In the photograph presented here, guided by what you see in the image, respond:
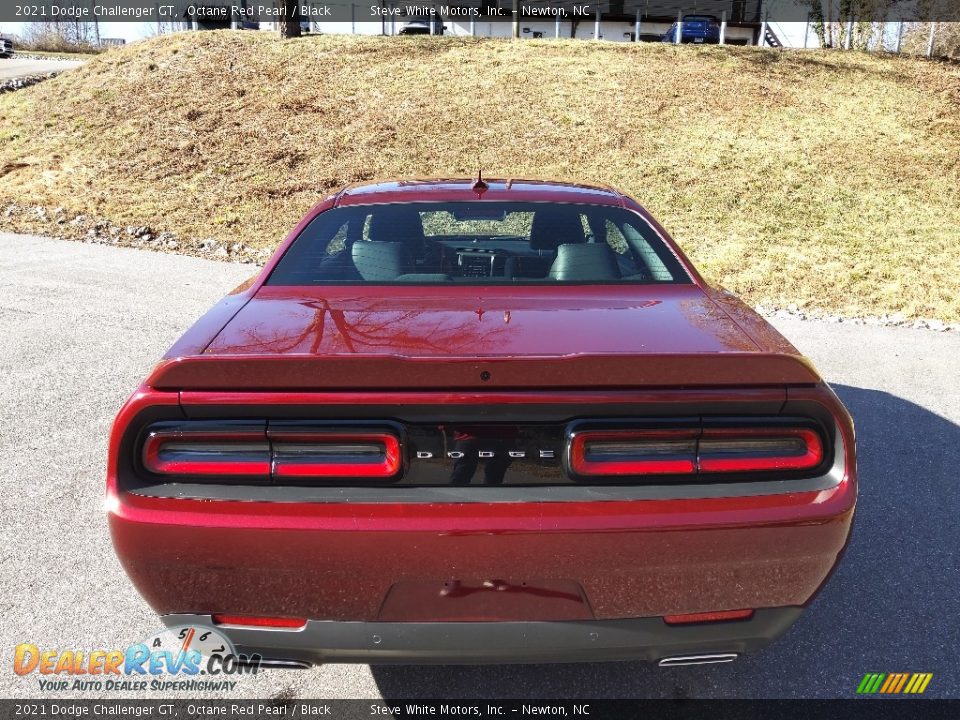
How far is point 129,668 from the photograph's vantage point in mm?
2566

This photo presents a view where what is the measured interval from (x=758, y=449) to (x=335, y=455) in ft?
3.54

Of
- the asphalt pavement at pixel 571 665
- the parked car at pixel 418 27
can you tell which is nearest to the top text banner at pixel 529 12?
the parked car at pixel 418 27

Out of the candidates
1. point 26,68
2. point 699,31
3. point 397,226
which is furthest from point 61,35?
point 397,226

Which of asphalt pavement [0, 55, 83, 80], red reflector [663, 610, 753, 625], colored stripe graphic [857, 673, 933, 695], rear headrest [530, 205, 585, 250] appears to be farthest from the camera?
asphalt pavement [0, 55, 83, 80]

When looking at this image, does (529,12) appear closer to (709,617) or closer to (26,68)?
(26,68)

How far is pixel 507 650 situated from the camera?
1919 mm

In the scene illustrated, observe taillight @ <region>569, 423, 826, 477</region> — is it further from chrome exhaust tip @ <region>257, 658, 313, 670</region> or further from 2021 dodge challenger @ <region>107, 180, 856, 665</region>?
chrome exhaust tip @ <region>257, 658, 313, 670</region>

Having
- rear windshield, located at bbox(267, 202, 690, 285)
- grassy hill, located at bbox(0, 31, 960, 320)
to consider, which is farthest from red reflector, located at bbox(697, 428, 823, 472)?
grassy hill, located at bbox(0, 31, 960, 320)

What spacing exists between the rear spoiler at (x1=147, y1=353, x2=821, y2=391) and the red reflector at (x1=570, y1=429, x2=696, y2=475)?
0.13 metres

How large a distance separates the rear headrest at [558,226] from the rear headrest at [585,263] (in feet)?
0.67

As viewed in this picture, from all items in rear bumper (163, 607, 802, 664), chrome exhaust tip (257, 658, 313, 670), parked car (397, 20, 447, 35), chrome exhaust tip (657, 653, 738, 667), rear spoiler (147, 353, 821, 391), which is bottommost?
chrome exhaust tip (257, 658, 313, 670)

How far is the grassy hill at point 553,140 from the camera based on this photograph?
11242 mm

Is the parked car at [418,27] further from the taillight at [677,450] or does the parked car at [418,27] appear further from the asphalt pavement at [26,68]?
the taillight at [677,450]

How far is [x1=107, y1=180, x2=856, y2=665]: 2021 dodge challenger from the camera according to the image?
6.18 ft
